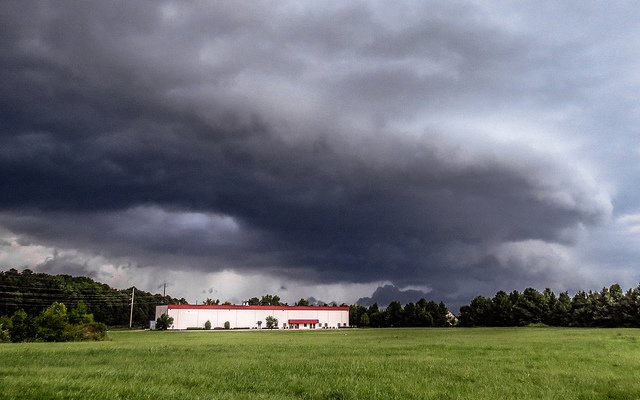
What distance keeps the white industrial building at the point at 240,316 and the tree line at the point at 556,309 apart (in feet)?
185

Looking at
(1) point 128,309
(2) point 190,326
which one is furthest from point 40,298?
(2) point 190,326

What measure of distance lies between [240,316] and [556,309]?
324 feet

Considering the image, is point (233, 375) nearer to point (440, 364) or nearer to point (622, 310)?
point (440, 364)

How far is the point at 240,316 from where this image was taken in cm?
18425

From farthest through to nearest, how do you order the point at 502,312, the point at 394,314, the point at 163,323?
the point at 394,314, the point at 502,312, the point at 163,323

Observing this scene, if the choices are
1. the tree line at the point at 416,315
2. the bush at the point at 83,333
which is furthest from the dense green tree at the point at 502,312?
the bush at the point at 83,333

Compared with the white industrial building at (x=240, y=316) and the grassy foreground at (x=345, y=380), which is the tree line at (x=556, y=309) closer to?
the white industrial building at (x=240, y=316)

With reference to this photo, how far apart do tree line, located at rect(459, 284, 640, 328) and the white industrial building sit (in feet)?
185

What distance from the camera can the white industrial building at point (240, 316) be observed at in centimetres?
16925

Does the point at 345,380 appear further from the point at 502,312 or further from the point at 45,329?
the point at 502,312

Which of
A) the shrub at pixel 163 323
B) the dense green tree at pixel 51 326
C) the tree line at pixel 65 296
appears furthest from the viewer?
the tree line at pixel 65 296

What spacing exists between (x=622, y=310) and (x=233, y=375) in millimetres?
123958

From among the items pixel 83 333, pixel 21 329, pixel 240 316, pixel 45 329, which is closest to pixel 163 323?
pixel 240 316

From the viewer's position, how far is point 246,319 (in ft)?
608
